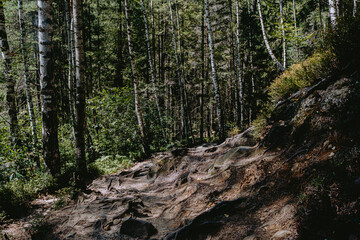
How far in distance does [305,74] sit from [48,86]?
7.83m

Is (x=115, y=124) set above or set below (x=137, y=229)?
above

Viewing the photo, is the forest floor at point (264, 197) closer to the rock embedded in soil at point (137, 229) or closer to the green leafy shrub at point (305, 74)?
the rock embedded in soil at point (137, 229)

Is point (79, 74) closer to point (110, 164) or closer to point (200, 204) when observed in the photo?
point (200, 204)

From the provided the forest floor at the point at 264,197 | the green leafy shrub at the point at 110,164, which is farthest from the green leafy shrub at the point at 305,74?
the green leafy shrub at the point at 110,164

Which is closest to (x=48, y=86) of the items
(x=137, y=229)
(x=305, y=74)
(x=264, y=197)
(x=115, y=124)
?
(x=137, y=229)

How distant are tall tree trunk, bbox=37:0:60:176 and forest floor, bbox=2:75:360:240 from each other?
4.79 ft

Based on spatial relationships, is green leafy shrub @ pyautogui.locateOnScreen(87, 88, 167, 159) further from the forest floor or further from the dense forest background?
the forest floor

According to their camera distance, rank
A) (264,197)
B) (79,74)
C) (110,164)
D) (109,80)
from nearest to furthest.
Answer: (264,197)
(79,74)
(110,164)
(109,80)

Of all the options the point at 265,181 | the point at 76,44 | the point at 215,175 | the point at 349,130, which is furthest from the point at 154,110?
the point at 349,130

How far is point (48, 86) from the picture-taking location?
20.8 ft

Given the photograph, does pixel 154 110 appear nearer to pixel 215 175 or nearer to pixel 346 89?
pixel 215 175

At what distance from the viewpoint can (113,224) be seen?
488cm

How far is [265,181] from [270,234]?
1.53 m

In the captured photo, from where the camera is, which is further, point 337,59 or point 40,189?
point 40,189
